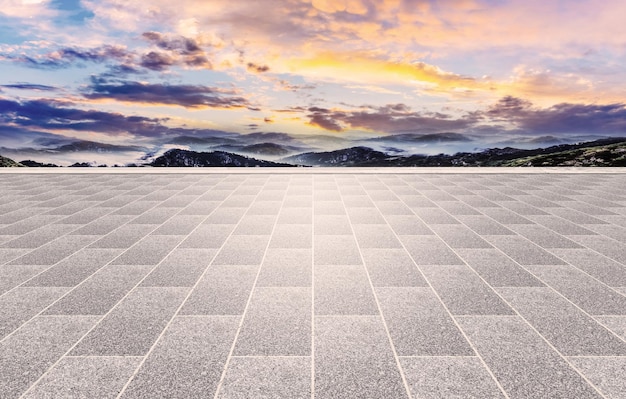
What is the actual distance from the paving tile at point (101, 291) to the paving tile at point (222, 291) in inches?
36.6

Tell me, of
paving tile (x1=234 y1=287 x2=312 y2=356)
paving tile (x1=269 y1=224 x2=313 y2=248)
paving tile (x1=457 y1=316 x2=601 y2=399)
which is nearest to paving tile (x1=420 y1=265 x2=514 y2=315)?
paving tile (x1=457 y1=316 x2=601 y2=399)

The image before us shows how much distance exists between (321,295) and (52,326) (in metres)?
3.01

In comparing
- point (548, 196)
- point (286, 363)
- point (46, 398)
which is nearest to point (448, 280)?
point (286, 363)

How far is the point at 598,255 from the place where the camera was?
625cm

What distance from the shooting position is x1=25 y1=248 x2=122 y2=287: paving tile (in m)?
5.19

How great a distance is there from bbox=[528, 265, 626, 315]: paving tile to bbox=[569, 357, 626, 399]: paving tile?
1.05 meters

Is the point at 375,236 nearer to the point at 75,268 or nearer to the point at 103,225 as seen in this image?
the point at 75,268

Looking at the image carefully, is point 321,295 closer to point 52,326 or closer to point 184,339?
point 184,339

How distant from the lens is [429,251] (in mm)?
6383

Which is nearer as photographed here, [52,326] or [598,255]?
[52,326]

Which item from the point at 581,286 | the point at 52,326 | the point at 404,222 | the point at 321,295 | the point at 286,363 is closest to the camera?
the point at 286,363

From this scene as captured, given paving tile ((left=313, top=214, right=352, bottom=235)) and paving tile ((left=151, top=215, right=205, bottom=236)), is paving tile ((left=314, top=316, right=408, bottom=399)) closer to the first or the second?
paving tile ((left=313, top=214, right=352, bottom=235))

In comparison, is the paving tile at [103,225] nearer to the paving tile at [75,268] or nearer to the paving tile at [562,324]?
the paving tile at [75,268]

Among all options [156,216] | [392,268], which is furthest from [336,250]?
[156,216]
